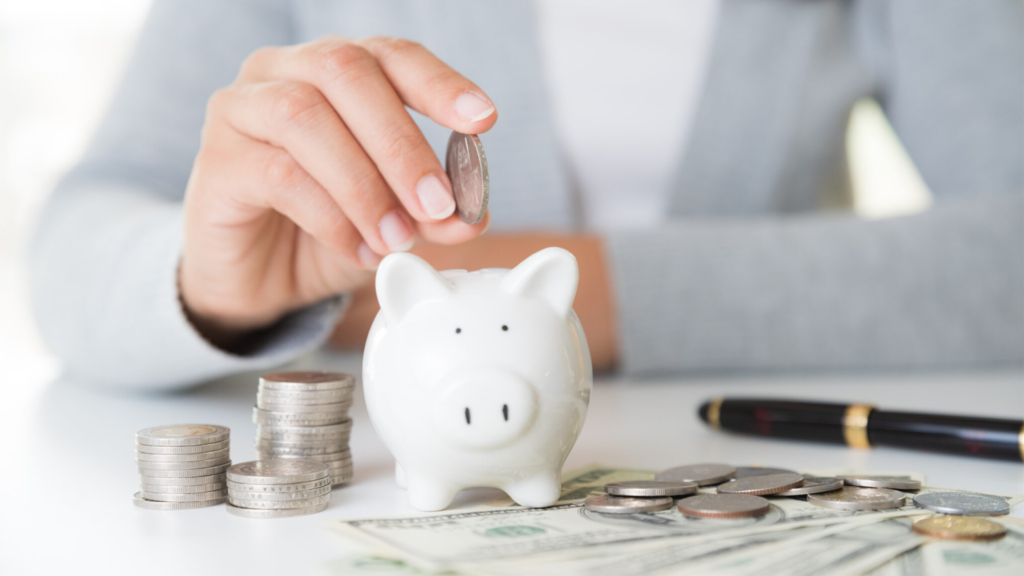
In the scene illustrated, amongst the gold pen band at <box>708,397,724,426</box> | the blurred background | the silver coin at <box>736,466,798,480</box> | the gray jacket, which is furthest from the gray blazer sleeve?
the blurred background

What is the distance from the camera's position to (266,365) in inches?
44.5

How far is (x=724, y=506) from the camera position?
2.00ft

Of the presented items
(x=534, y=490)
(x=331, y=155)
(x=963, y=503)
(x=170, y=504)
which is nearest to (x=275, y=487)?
(x=170, y=504)

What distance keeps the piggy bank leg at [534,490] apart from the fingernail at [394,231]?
287mm

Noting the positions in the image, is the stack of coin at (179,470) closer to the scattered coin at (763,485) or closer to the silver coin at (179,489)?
the silver coin at (179,489)

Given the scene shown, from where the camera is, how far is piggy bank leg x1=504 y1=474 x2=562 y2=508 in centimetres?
67

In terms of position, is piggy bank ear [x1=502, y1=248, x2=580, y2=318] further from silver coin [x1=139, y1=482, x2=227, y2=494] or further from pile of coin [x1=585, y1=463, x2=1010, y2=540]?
silver coin [x1=139, y1=482, x2=227, y2=494]

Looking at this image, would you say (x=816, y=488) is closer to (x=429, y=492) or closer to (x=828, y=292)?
(x=429, y=492)

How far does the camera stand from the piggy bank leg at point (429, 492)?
66 centimetres

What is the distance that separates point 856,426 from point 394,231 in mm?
555

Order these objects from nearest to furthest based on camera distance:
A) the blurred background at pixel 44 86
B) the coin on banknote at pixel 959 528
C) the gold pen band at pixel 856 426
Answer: the coin on banknote at pixel 959 528 → the gold pen band at pixel 856 426 → the blurred background at pixel 44 86

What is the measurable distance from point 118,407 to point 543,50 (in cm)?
122

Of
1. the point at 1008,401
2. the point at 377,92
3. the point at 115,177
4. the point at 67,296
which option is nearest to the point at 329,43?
the point at 377,92

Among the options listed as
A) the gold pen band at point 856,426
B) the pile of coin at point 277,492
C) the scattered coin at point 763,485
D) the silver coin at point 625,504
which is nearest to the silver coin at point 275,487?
the pile of coin at point 277,492
